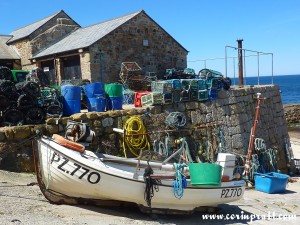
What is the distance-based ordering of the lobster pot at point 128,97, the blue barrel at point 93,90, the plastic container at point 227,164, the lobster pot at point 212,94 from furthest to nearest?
the lobster pot at point 128,97 → the lobster pot at point 212,94 → the blue barrel at point 93,90 → the plastic container at point 227,164

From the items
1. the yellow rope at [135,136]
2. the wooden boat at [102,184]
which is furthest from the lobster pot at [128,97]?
the wooden boat at [102,184]

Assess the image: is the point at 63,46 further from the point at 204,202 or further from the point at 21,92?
the point at 204,202

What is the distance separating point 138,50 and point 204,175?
998 cm

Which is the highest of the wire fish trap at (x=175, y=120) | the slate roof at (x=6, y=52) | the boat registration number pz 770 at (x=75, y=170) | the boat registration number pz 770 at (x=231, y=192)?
the slate roof at (x=6, y=52)

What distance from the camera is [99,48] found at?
1509cm

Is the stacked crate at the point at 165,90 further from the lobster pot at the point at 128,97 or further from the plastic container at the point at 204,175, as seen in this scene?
the plastic container at the point at 204,175

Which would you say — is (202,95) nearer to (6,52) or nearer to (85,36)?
(85,36)

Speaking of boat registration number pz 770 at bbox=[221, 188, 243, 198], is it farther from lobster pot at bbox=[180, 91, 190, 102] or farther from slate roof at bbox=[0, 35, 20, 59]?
slate roof at bbox=[0, 35, 20, 59]

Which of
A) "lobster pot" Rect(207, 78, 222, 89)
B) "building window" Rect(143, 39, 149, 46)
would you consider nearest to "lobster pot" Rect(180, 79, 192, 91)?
"lobster pot" Rect(207, 78, 222, 89)

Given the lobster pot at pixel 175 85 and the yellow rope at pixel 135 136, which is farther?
the lobster pot at pixel 175 85

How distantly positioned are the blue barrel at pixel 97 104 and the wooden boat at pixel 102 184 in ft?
10.1

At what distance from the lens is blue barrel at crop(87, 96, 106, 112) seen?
1063 centimetres

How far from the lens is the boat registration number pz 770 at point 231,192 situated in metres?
7.93

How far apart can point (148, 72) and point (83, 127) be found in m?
8.70
